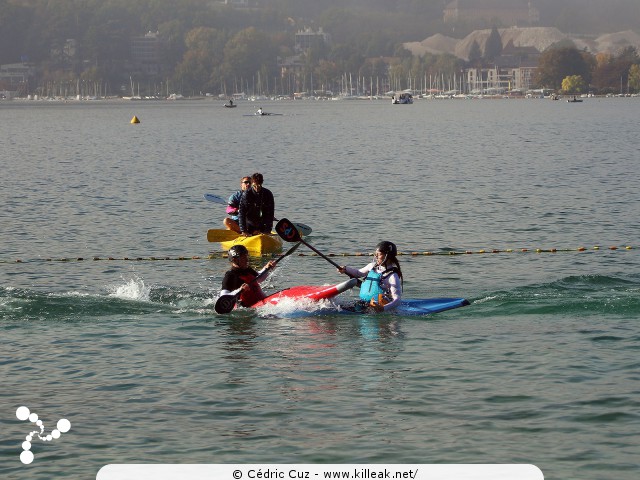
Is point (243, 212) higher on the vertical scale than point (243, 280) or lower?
higher

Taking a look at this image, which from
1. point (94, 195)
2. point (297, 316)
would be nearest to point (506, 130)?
point (94, 195)

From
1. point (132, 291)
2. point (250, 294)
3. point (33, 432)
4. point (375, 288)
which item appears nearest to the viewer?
point (33, 432)

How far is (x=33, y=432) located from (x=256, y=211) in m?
14.7

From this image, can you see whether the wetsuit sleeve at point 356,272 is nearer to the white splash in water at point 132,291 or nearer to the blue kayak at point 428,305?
Answer: the blue kayak at point 428,305

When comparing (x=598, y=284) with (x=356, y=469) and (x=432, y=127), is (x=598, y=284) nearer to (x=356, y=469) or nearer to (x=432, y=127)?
(x=356, y=469)

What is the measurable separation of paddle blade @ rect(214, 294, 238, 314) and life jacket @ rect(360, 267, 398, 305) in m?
2.57

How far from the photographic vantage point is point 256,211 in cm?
3030

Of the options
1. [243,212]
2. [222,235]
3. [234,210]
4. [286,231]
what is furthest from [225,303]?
[222,235]

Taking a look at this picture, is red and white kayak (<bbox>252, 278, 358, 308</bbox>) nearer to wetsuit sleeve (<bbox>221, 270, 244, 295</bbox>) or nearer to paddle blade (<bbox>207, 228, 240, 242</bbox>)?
wetsuit sleeve (<bbox>221, 270, 244, 295</bbox>)

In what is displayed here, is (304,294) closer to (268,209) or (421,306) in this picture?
(421,306)

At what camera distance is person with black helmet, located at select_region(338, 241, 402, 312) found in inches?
870

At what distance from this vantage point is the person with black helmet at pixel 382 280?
22094mm

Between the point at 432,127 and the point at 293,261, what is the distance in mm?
122328

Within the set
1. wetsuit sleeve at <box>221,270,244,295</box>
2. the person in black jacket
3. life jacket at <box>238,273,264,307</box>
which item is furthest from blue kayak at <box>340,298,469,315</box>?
the person in black jacket
